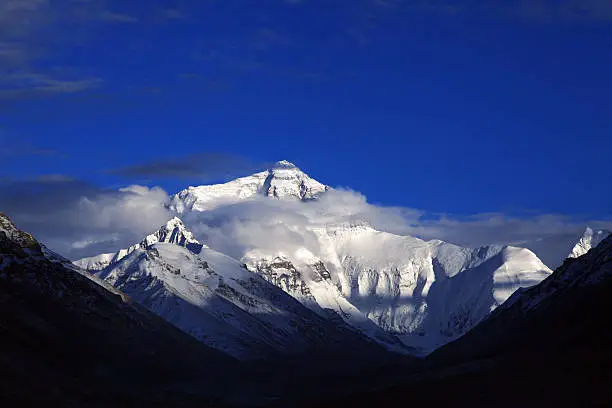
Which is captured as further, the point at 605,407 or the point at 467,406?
the point at 467,406

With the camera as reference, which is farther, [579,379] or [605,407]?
[579,379]

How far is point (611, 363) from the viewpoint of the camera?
7849 inches

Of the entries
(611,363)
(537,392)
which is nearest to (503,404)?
(537,392)

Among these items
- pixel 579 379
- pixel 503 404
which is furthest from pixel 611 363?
pixel 503 404

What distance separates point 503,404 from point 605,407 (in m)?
24.5

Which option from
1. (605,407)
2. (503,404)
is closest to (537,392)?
(503,404)

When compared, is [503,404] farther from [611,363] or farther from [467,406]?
[611,363]

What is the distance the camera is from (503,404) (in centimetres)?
19638

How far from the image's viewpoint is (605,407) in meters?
176

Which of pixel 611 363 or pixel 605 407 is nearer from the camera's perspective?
pixel 605 407

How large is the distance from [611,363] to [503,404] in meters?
22.7

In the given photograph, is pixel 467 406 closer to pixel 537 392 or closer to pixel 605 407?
pixel 537 392

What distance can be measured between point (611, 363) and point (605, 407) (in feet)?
81.5

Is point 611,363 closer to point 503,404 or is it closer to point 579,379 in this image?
point 579,379
